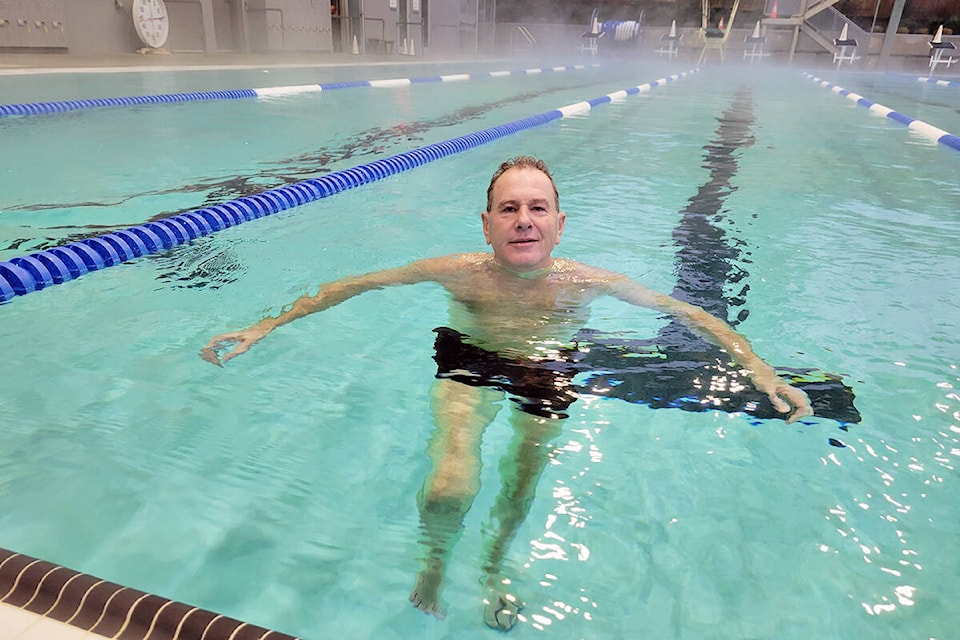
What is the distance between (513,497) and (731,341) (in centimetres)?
105

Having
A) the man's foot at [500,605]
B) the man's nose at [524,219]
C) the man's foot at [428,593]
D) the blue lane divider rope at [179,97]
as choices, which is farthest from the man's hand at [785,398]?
the blue lane divider rope at [179,97]

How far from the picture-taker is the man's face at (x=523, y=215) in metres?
2.50

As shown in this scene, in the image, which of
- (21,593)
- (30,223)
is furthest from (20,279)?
(21,593)

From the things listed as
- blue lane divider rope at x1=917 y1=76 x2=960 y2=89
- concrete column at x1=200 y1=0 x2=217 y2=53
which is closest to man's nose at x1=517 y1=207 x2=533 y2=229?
concrete column at x1=200 y1=0 x2=217 y2=53

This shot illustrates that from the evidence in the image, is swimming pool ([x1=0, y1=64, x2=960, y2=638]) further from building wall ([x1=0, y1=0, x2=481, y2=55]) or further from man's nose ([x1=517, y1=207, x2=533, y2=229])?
building wall ([x1=0, y1=0, x2=481, y2=55])

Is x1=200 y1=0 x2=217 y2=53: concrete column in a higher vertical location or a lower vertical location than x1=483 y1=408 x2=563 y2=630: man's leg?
higher

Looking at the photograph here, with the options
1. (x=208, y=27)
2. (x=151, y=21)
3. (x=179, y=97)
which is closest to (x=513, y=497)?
(x=179, y=97)

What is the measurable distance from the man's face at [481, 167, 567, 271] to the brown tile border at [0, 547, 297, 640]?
1.67 meters

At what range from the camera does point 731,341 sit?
2.37 m

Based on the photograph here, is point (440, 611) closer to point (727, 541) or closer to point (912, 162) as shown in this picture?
point (727, 541)

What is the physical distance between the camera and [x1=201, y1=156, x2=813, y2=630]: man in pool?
1669 mm

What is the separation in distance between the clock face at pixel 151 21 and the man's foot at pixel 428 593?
53.5 feet

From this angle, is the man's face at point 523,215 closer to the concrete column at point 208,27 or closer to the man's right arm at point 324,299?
the man's right arm at point 324,299

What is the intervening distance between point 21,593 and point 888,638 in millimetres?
1658
